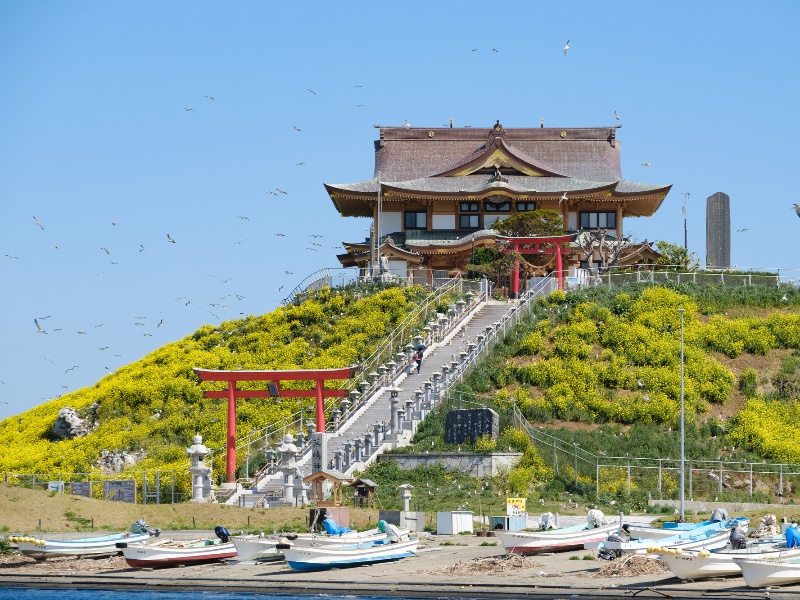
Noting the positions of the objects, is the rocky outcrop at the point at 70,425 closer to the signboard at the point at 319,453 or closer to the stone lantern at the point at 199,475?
the stone lantern at the point at 199,475

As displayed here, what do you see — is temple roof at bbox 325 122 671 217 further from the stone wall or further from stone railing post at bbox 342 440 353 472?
the stone wall

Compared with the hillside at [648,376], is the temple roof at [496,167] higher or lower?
higher

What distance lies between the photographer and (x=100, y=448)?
64.9m

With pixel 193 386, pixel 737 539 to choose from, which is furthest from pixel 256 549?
pixel 193 386

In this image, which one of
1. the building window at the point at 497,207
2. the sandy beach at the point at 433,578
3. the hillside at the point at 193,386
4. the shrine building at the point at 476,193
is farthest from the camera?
the building window at the point at 497,207

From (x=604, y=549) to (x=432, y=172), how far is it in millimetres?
58895

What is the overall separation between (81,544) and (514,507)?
12913 millimetres

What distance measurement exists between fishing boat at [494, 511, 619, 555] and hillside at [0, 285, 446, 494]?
2069cm

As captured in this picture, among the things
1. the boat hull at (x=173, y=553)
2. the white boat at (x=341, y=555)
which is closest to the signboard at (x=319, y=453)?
the boat hull at (x=173, y=553)

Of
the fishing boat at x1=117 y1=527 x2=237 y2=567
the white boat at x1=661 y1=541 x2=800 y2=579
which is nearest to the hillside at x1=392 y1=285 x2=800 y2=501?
the fishing boat at x1=117 y1=527 x2=237 y2=567

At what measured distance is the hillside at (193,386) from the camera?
2520 inches

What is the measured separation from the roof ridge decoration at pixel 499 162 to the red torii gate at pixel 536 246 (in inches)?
530

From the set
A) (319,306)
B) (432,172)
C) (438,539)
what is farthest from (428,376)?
(432,172)

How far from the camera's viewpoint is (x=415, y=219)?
297 ft
